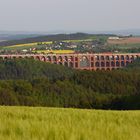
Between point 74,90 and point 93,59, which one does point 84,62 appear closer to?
point 93,59

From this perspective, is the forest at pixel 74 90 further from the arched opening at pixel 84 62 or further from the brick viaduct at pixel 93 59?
the arched opening at pixel 84 62

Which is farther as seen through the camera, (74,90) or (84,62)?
(84,62)

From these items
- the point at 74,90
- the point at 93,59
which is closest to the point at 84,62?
the point at 93,59

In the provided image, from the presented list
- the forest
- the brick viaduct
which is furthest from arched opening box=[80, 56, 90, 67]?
the forest

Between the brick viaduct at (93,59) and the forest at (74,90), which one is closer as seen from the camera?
the forest at (74,90)

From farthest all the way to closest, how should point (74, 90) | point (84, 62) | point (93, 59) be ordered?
point (84, 62), point (93, 59), point (74, 90)

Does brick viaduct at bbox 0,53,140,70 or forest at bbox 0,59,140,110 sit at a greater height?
forest at bbox 0,59,140,110

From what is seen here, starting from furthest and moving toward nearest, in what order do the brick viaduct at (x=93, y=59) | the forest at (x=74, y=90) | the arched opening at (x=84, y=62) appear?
the arched opening at (x=84, y=62), the brick viaduct at (x=93, y=59), the forest at (x=74, y=90)

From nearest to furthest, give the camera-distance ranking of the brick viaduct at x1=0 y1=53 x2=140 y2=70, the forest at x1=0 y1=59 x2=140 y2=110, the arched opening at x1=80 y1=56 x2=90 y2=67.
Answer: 1. the forest at x1=0 y1=59 x2=140 y2=110
2. the brick viaduct at x1=0 y1=53 x2=140 y2=70
3. the arched opening at x1=80 y1=56 x2=90 y2=67

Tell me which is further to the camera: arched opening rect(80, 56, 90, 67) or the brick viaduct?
arched opening rect(80, 56, 90, 67)

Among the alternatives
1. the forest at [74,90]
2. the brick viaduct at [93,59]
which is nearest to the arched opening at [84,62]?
the brick viaduct at [93,59]

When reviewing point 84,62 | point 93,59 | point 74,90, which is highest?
point 74,90

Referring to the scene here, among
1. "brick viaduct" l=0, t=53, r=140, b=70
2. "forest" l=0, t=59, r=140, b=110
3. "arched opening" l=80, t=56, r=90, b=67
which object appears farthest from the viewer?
"arched opening" l=80, t=56, r=90, b=67

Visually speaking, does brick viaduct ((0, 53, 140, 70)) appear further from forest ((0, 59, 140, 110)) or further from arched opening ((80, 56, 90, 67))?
forest ((0, 59, 140, 110))
